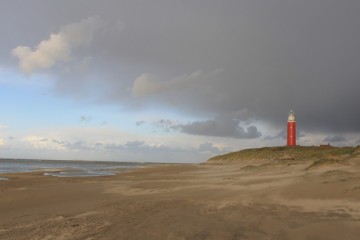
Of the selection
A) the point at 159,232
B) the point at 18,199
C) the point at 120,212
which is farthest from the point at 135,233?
the point at 18,199

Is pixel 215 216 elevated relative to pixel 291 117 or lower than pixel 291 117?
lower

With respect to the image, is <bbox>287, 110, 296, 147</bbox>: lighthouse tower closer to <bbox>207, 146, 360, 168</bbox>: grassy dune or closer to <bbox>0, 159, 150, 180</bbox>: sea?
<bbox>207, 146, 360, 168</bbox>: grassy dune

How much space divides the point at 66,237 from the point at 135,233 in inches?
68.9

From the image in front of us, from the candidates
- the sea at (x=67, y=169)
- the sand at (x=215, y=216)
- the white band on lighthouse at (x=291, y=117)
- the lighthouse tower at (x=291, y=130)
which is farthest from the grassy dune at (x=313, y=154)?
the sea at (x=67, y=169)

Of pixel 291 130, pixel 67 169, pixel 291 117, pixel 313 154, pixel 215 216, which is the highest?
pixel 291 117

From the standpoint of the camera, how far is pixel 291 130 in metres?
72.2

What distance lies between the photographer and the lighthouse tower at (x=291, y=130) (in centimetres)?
7196

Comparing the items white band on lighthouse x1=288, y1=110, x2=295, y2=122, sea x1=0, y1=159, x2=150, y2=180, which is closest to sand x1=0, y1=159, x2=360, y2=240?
sea x1=0, y1=159, x2=150, y2=180

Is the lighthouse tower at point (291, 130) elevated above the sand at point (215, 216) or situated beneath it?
elevated above

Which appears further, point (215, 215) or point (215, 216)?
point (215, 215)

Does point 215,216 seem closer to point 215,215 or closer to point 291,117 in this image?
point 215,215

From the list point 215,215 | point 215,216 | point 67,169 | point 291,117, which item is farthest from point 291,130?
point 215,216

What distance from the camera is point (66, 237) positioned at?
898cm

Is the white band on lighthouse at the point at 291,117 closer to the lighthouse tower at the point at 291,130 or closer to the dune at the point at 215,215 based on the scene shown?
the lighthouse tower at the point at 291,130
